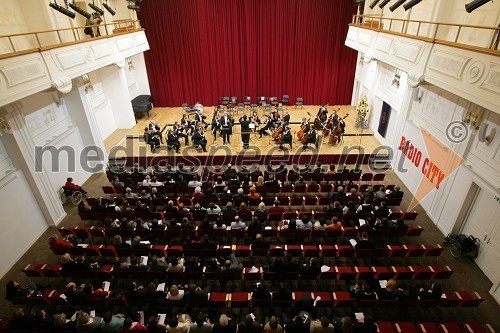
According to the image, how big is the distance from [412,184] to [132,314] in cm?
1018

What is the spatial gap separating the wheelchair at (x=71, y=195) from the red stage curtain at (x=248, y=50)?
11096 millimetres

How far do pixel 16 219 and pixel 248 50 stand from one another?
1501 centimetres

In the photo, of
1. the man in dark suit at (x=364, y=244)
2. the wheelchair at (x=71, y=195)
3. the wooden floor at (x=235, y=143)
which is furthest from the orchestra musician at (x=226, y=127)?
the man in dark suit at (x=364, y=244)

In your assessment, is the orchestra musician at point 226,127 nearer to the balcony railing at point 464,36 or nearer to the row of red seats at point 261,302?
the balcony railing at point 464,36

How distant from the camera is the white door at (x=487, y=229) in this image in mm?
7201

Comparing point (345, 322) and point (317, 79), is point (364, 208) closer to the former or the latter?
point (345, 322)

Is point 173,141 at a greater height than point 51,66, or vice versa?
point 51,66

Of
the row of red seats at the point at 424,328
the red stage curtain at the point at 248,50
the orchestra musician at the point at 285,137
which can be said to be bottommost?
the row of red seats at the point at 424,328

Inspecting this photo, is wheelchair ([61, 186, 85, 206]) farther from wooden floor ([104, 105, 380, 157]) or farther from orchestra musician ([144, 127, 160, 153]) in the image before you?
orchestra musician ([144, 127, 160, 153])

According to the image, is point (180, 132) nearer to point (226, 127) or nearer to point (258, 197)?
point (226, 127)

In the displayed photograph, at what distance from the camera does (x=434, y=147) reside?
9695 millimetres

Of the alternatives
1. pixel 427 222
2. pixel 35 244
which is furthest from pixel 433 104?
pixel 35 244

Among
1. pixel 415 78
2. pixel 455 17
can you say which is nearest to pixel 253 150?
pixel 415 78

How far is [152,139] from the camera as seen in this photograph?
13797 millimetres
